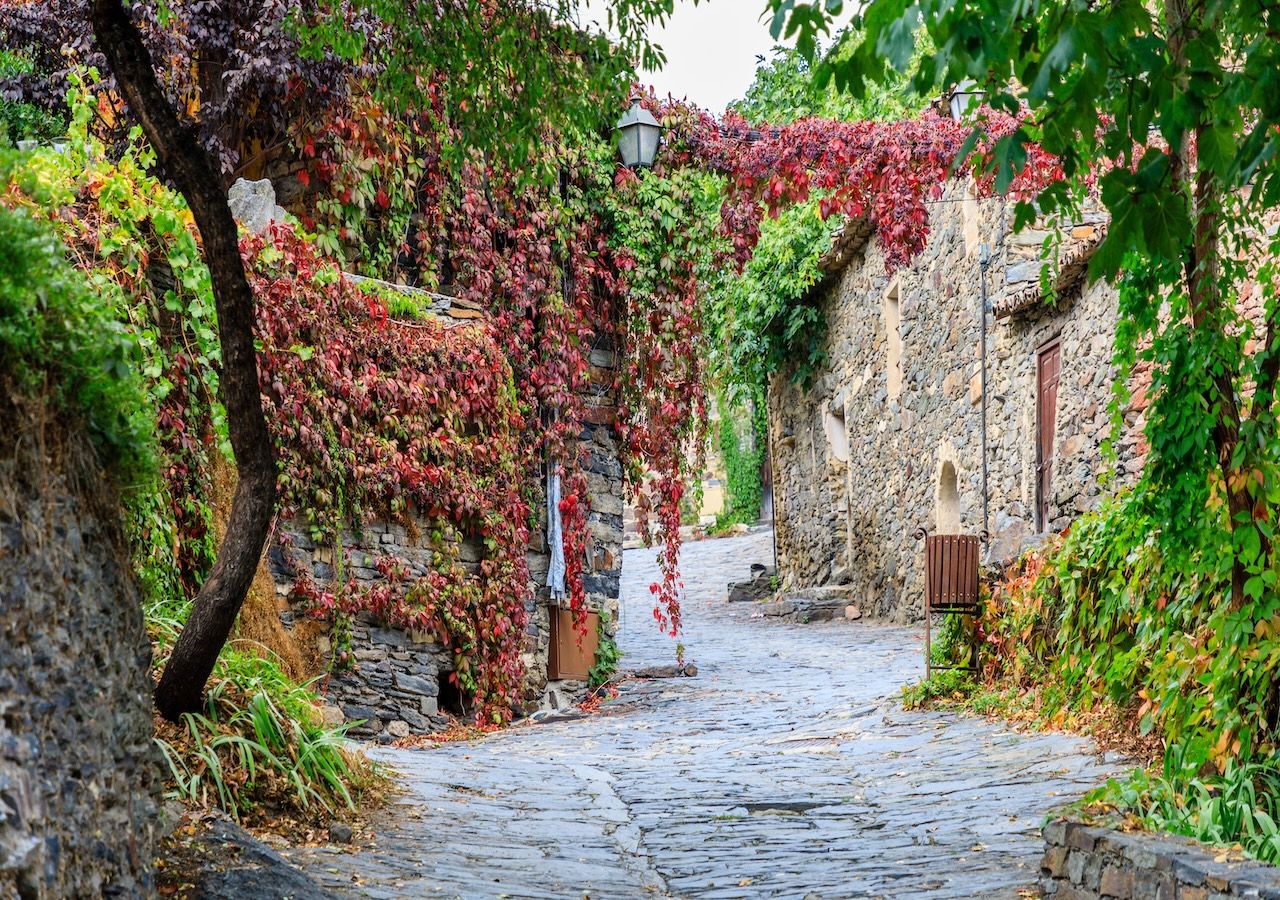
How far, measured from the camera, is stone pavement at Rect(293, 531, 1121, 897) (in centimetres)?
514

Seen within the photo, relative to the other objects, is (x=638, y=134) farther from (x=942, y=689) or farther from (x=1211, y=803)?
(x=1211, y=803)

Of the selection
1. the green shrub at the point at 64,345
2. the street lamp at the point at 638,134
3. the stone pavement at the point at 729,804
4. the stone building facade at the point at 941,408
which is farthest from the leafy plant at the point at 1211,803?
the street lamp at the point at 638,134

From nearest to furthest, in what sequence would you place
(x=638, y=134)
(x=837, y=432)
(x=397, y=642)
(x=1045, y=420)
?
(x=397, y=642) < (x=638, y=134) < (x=1045, y=420) < (x=837, y=432)

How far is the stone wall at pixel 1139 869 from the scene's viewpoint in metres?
3.68

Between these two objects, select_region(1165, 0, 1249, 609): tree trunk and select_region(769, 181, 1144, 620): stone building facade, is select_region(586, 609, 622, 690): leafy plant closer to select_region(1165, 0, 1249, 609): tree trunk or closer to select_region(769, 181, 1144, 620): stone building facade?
select_region(769, 181, 1144, 620): stone building facade

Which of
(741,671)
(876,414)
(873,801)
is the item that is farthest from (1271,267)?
(876,414)

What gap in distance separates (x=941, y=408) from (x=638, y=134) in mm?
6647

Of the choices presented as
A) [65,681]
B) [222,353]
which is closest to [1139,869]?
[65,681]

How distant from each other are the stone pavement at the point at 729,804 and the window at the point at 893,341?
7114 mm

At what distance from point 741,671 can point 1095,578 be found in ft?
18.6

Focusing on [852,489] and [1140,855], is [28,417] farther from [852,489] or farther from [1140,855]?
[852,489]

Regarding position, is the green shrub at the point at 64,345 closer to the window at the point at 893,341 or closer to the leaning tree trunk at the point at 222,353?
the leaning tree trunk at the point at 222,353

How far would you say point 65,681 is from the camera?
2.84m

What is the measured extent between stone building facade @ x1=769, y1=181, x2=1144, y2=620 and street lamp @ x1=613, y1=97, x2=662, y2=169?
3327 mm
